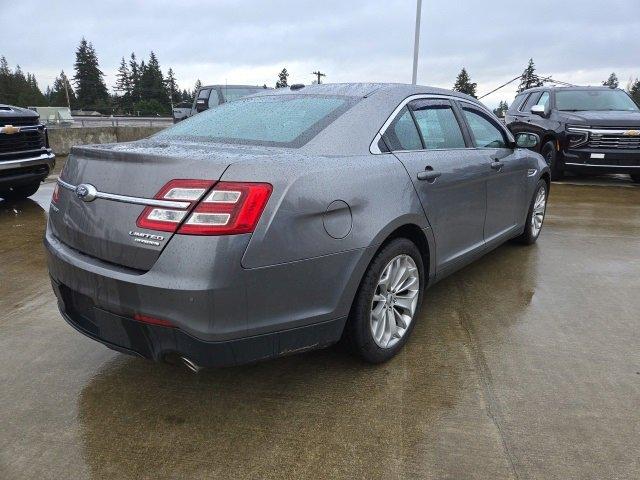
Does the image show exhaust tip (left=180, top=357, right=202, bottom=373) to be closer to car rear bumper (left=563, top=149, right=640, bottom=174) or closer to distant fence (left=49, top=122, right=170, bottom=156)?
car rear bumper (left=563, top=149, right=640, bottom=174)

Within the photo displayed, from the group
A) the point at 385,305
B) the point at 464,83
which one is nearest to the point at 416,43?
the point at 385,305

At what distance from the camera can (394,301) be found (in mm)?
2768

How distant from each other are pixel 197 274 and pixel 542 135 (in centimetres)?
918

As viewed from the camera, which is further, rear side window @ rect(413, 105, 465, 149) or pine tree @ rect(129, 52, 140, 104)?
pine tree @ rect(129, 52, 140, 104)

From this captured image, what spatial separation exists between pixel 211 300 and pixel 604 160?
8696mm

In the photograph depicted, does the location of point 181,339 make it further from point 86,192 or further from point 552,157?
point 552,157

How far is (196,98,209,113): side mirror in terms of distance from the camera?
1239 cm

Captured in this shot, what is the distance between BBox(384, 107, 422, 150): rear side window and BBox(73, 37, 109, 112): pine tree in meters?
82.4

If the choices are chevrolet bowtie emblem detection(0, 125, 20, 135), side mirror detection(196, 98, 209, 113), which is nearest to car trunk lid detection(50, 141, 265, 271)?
chevrolet bowtie emblem detection(0, 125, 20, 135)

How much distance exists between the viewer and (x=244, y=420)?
229 centimetres

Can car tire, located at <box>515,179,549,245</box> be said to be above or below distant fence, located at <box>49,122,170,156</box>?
below

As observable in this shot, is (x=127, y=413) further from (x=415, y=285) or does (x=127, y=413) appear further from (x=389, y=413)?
(x=415, y=285)

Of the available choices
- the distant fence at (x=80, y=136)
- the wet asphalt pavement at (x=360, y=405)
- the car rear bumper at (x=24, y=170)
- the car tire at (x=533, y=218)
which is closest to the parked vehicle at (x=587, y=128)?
the car tire at (x=533, y=218)

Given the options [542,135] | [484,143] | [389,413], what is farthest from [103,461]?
[542,135]
